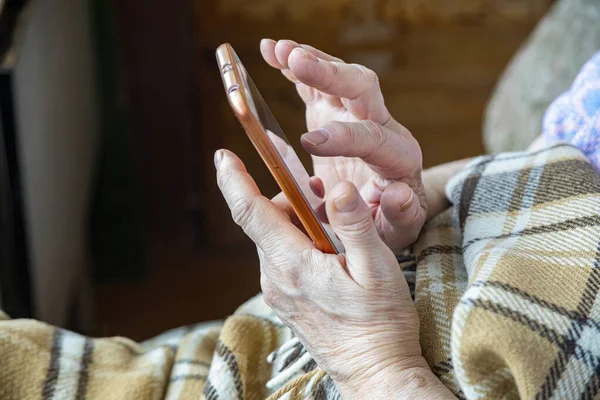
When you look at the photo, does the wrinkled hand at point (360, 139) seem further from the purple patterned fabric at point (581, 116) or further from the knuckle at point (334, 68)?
the purple patterned fabric at point (581, 116)

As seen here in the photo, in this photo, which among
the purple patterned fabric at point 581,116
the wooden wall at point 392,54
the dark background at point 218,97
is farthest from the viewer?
the wooden wall at point 392,54

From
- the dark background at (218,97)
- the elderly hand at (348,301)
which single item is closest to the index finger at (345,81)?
the elderly hand at (348,301)

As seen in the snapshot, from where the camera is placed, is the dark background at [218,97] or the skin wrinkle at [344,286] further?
the dark background at [218,97]

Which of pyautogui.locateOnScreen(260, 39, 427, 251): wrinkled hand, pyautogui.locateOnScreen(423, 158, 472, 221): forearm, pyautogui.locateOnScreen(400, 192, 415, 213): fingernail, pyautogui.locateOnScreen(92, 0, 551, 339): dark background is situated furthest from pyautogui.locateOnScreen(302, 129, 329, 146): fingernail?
pyautogui.locateOnScreen(92, 0, 551, 339): dark background

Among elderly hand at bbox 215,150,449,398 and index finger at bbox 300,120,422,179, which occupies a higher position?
index finger at bbox 300,120,422,179

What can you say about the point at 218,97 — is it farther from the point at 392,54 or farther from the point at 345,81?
the point at 345,81

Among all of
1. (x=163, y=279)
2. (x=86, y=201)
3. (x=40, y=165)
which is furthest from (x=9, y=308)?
(x=163, y=279)

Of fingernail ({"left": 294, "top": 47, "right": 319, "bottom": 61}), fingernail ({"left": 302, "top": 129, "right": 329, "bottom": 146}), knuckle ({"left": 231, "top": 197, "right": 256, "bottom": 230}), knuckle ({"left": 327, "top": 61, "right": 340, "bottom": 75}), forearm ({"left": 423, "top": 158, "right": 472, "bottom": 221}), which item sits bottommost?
forearm ({"left": 423, "top": 158, "right": 472, "bottom": 221})

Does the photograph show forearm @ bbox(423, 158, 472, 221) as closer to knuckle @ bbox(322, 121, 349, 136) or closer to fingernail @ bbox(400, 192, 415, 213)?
fingernail @ bbox(400, 192, 415, 213)

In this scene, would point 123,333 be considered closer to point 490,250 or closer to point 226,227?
point 226,227

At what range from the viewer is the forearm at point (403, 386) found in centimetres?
52

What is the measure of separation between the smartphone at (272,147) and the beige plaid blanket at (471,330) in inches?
4.5

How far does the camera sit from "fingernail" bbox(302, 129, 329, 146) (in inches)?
Result: 20.9

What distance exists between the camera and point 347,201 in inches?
19.0
